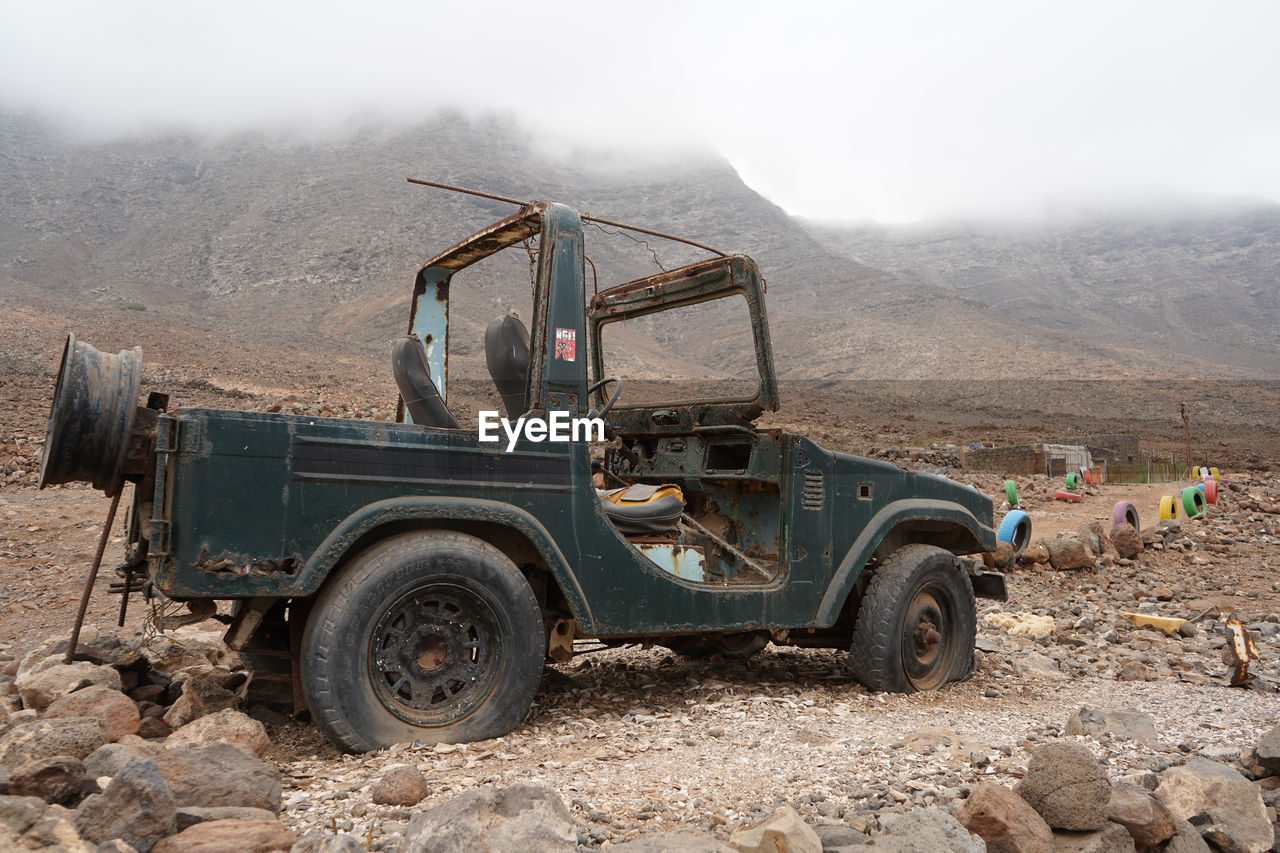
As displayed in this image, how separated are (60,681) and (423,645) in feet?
4.73

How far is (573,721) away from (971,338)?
54189 mm

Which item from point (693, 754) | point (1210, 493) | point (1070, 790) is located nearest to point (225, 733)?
point (693, 754)

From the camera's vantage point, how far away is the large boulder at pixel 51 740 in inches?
108

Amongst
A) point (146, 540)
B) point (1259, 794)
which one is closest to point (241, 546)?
point (146, 540)

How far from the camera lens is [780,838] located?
2.50 meters

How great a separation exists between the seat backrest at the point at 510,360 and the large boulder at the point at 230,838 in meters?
2.01

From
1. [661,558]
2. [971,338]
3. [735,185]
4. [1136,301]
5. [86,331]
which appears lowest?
[661,558]

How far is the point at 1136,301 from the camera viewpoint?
86.8 m

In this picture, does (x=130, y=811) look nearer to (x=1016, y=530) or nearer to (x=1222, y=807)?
(x=1222, y=807)

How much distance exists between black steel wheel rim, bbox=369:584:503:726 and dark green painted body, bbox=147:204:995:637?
0.30m

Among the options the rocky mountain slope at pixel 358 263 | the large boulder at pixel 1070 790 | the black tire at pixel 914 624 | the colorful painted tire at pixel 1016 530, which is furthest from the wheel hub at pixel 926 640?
the rocky mountain slope at pixel 358 263

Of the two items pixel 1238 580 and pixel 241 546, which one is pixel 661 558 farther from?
pixel 1238 580

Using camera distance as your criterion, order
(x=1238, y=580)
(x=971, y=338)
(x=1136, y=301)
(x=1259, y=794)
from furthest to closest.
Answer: (x=1136, y=301)
(x=971, y=338)
(x=1238, y=580)
(x=1259, y=794)
